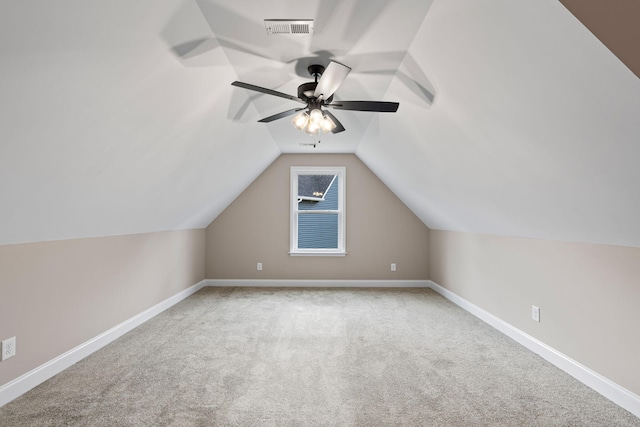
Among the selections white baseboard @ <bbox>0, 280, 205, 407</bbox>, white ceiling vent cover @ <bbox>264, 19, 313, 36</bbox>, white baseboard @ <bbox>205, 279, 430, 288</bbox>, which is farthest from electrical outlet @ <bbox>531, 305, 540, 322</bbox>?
white baseboard @ <bbox>0, 280, 205, 407</bbox>

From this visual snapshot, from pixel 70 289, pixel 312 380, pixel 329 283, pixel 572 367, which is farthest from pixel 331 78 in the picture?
pixel 329 283

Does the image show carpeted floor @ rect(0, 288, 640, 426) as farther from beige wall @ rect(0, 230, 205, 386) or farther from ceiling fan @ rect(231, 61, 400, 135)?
ceiling fan @ rect(231, 61, 400, 135)

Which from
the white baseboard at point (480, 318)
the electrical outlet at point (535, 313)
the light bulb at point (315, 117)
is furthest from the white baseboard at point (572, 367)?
the light bulb at point (315, 117)

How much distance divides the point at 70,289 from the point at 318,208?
3.72 m

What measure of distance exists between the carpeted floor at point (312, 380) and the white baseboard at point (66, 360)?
0.19 ft

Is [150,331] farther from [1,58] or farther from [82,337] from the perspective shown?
[1,58]

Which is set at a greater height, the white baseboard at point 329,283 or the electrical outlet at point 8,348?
the electrical outlet at point 8,348

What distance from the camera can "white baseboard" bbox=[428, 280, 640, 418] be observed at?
2.03 m

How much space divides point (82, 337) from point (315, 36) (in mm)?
2897

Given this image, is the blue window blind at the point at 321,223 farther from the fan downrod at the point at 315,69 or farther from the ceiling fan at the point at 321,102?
the fan downrod at the point at 315,69

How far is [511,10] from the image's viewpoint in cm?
142

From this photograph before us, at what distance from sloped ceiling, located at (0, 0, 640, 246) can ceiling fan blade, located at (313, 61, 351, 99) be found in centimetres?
28

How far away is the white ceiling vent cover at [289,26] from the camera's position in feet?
6.11

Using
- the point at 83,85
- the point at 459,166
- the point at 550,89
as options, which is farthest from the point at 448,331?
the point at 83,85
